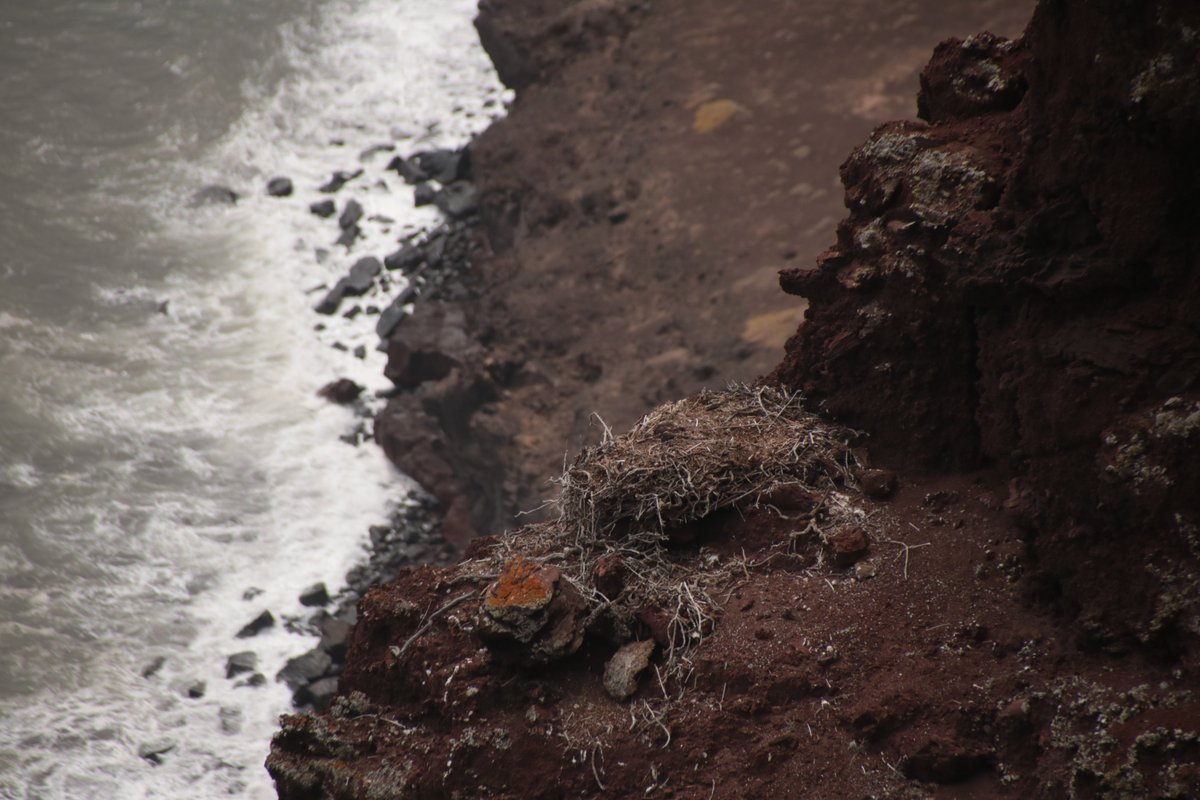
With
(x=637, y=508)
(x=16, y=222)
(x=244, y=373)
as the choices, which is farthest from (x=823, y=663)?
(x=16, y=222)

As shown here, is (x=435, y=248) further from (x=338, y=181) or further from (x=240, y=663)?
(x=240, y=663)

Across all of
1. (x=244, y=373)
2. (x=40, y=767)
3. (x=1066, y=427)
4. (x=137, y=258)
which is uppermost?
(x=1066, y=427)

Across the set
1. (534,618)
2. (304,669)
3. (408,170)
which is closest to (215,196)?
(408,170)

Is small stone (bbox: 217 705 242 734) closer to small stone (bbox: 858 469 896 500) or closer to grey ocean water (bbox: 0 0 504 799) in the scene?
grey ocean water (bbox: 0 0 504 799)

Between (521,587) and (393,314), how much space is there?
18.6ft

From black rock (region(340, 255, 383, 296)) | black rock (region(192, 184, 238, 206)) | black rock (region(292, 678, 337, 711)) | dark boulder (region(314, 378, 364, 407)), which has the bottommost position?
black rock (region(292, 678, 337, 711))

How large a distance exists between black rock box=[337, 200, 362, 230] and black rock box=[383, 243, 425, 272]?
0.64 metres

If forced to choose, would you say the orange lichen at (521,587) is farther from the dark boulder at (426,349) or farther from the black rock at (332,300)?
the black rock at (332,300)

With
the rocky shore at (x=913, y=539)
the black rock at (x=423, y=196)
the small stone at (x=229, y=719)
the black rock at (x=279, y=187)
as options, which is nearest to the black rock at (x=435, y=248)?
the black rock at (x=423, y=196)

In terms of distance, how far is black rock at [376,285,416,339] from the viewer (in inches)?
297

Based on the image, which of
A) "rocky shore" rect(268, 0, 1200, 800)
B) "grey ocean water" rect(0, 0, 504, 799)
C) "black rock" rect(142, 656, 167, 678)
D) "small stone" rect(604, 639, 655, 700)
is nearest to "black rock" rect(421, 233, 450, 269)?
"grey ocean water" rect(0, 0, 504, 799)

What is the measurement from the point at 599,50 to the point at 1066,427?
24.3 feet

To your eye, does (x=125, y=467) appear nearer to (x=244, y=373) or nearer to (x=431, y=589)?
(x=244, y=373)

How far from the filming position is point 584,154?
7.71m
